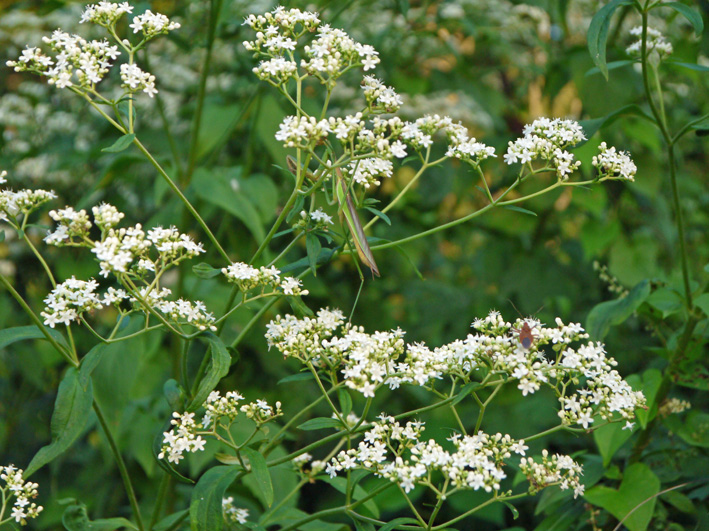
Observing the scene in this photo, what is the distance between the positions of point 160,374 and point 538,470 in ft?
6.00

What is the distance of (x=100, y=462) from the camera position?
282 centimetres

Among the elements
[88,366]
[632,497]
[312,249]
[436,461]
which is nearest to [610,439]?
[632,497]

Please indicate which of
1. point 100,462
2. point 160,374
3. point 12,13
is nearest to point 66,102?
point 12,13

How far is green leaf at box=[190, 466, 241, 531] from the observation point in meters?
1.25

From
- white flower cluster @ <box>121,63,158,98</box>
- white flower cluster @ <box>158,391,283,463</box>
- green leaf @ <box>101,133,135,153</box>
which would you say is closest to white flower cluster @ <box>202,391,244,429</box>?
white flower cluster @ <box>158,391,283,463</box>

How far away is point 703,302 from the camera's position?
1.63 meters

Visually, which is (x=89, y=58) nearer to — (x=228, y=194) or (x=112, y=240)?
(x=112, y=240)

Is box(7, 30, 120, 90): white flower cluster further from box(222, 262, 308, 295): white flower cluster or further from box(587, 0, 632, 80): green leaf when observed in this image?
box(587, 0, 632, 80): green leaf

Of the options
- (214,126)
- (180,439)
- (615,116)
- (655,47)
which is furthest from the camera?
(214,126)

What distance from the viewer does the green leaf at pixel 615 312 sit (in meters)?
1.76

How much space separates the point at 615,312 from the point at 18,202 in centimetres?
143

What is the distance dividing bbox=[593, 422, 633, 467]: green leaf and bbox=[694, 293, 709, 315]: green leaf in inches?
13.2

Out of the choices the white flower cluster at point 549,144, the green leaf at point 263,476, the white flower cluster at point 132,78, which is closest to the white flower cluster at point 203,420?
the green leaf at point 263,476

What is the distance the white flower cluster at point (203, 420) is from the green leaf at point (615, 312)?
2.89 feet
